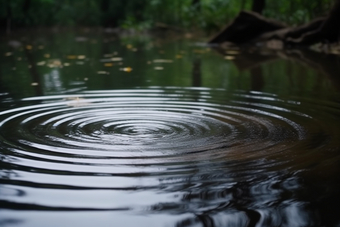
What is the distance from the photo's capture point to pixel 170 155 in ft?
7.89

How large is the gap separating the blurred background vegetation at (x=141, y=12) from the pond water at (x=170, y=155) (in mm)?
8911

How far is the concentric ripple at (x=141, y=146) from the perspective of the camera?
1.99 m

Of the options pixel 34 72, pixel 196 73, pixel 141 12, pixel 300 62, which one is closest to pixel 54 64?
pixel 34 72

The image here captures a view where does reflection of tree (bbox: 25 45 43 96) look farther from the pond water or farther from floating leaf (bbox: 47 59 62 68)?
floating leaf (bbox: 47 59 62 68)

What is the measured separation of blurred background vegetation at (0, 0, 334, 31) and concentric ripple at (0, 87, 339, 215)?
9.38m

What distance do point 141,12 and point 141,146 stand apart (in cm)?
2360

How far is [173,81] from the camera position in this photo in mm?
5395

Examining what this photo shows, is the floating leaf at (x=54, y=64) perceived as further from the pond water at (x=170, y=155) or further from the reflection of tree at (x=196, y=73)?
the pond water at (x=170, y=155)

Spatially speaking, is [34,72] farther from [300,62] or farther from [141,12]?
[141,12]

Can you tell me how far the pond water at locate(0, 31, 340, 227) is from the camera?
1.77m

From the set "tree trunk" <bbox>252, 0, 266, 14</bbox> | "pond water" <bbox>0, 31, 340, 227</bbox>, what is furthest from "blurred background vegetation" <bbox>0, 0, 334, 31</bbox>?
"pond water" <bbox>0, 31, 340, 227</bbox>

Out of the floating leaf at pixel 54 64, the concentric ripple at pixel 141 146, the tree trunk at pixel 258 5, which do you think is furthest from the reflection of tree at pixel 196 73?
the tree trunk at pixel 258 5

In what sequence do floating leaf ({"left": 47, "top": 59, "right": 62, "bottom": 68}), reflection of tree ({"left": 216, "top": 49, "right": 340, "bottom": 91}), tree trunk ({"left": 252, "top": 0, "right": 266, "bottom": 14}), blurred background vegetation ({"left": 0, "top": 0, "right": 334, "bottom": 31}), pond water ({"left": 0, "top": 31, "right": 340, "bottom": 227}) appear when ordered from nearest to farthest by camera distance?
pond water ({"left": 0, "top": 31, "right": 340, "bottom": 227})
reflection of tree ({"left": 216, "top": 49, "right": 340, "bottom": 91})
floating leaf ({"left": 47, "top": 59, "right": 62, "bottom": 68})
tree trunk ({"left": 252, "top": 0, "right": 266, "bottom": 14})
blurred background vegetation ({"left": 0, "top": 0, "right": 334, "bottom": 31})

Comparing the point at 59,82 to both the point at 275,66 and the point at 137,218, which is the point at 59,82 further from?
the point at 137,218
